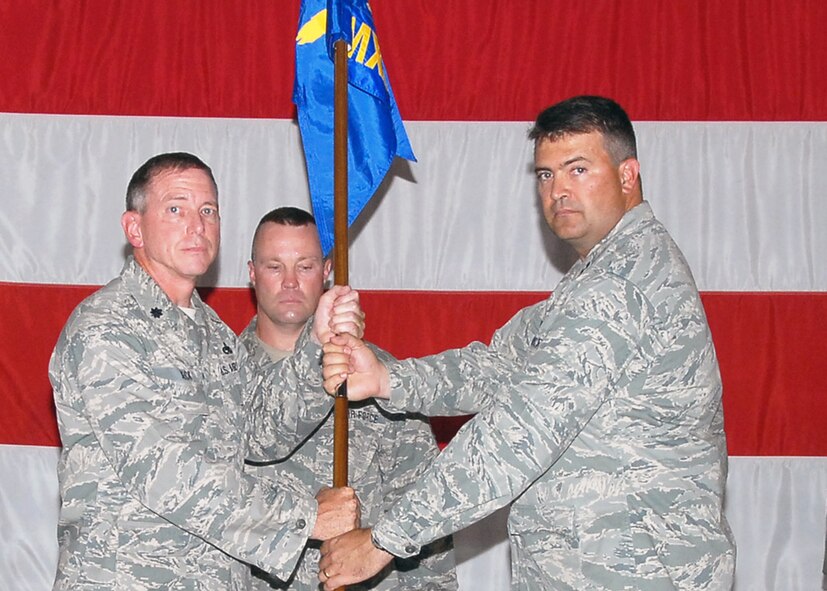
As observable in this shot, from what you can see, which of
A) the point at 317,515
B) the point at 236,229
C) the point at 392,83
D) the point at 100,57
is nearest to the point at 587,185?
the point at 317,515

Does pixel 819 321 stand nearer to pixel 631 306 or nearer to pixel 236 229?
pixel 631 306

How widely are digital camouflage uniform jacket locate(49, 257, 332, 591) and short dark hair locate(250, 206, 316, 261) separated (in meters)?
0.79

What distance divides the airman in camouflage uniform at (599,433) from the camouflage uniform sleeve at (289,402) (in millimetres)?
380

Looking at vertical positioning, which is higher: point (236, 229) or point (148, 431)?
point (236, 229)

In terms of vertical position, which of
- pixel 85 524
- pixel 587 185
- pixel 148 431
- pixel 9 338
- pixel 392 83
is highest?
pixel 392 83

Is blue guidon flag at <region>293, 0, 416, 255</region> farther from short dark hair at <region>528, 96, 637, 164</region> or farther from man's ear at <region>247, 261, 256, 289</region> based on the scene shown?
short dark hair at <region>528, 96, 637, 164</region>

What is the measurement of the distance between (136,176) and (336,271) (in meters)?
0.51

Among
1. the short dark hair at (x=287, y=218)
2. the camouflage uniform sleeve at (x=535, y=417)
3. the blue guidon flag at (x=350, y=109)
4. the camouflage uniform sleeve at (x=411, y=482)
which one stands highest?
the blue guidon flag at (x=350, y=109)

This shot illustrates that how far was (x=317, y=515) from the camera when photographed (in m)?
2.44

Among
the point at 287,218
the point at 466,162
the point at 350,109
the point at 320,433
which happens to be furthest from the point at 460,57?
the point at 320,433

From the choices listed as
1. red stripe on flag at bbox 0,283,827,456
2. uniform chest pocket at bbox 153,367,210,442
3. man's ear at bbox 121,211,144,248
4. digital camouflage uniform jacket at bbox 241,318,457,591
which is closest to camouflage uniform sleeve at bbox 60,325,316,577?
uniform chest pocket at bbox 153,367,210,442

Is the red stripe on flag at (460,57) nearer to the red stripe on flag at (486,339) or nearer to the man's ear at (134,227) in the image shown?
the red stripe on flag at (486,339)

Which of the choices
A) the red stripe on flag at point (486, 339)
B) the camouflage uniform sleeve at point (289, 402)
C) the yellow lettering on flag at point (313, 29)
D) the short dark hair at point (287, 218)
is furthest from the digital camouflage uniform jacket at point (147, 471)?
the red stripe on flag at point (486, 339)

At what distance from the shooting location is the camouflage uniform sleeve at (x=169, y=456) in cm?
221
